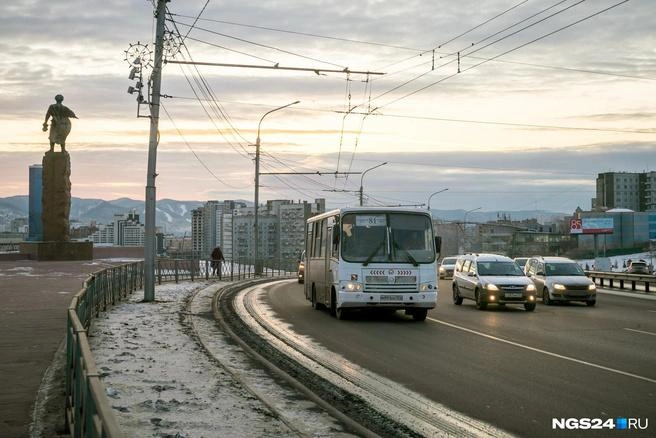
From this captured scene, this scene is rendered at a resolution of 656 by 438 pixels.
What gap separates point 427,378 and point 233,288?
81.7ft

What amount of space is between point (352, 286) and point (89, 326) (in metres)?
7.23

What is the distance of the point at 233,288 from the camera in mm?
34969

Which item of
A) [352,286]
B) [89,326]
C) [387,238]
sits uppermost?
[387,238]

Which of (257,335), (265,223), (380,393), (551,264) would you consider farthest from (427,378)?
(265,223)

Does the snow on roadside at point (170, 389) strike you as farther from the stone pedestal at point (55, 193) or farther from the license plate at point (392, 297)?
the stone pedestal at point (55, 193)

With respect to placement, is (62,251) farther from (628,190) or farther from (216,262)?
(628,190)

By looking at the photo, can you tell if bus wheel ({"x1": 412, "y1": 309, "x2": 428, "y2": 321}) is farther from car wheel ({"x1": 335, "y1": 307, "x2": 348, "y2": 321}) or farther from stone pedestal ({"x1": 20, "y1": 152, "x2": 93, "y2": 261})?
stone pedestal ({"x1": 20, "y1": 152, "x2": 93, "y2": 261})

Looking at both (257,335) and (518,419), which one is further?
(257,335)

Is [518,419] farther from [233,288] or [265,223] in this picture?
[265,223]

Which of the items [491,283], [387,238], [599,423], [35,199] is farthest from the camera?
[35,199]

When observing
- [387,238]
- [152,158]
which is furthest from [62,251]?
[387,238]

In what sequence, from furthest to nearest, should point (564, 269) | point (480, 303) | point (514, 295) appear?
1. point (564, 269)
2. point (480, 303)
3. point (514, 295)

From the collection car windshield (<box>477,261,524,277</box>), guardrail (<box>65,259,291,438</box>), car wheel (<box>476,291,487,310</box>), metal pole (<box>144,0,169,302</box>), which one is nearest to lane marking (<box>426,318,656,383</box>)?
car wheel (<box>476,291,487,310</box>)

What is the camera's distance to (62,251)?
141 feet
